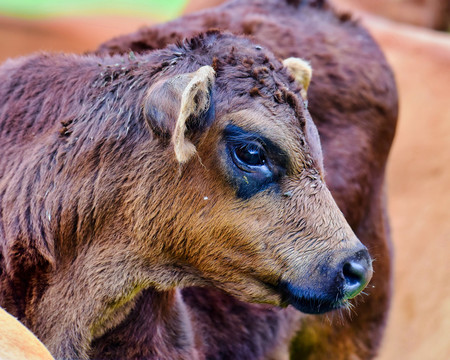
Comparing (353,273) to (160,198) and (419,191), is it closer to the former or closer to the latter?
(160,198)

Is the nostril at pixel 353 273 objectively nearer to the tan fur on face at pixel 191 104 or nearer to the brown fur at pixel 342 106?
the tan fur on face at pixel 191 104

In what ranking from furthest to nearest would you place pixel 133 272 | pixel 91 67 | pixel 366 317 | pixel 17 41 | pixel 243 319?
pixel 17 41 → pixel 366 317 → pixel 243 319 → pixel 91 67 → pixel 133 272

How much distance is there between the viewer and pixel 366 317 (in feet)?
17.9

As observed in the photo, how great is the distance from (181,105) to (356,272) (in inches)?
40.9

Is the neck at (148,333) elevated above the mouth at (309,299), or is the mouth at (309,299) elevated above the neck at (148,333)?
the mouth at (309,299)

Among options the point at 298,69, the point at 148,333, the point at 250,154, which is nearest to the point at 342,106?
the point at 298,69

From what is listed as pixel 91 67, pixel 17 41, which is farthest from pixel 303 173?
pixel 17 41

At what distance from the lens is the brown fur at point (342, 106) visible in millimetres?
4730

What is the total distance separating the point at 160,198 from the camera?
10.3 ft

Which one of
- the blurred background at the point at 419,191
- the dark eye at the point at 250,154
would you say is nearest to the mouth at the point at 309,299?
the dark eye at the point at 250,154

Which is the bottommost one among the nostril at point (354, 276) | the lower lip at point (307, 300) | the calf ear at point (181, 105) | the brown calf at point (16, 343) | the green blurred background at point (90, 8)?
the green blurred background at point (90, 8)

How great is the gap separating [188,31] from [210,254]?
1889 mm

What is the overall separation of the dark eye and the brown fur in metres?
1.55

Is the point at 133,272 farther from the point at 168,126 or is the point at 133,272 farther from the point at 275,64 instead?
the point at 275,64
